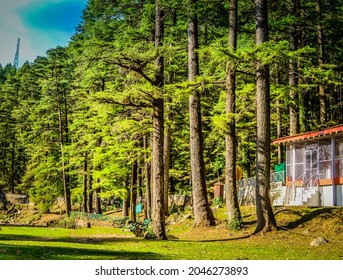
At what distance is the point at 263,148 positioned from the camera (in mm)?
12727

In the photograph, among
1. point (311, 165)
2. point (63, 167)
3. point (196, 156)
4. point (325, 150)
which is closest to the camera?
point (196, 156)

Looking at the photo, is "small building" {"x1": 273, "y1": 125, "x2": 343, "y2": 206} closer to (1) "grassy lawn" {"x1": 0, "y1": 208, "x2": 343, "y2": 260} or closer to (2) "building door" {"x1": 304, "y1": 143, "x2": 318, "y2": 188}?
(2) "building door" {"x1": 304, "y1": 143, "x2": 318, "y2": 188}

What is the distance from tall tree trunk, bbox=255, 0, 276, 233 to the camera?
12641 mm

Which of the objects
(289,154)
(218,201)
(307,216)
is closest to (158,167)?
(307,216)

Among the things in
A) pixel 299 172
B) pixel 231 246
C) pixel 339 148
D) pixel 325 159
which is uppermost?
pixel 339 148

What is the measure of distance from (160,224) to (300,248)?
14.0ft

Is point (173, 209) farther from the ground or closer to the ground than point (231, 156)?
closer to the ground

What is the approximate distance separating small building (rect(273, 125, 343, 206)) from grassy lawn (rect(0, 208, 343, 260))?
2.52 m

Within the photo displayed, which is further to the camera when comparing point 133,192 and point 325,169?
point 133,192

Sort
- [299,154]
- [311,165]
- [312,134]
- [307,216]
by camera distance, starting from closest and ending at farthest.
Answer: [307,216]
[312,134]
[311,165]
[299,154]

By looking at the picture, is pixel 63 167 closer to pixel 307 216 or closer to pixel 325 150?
pixel 325 150

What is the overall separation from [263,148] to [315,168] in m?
6.63

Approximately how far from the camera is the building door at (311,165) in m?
18.3

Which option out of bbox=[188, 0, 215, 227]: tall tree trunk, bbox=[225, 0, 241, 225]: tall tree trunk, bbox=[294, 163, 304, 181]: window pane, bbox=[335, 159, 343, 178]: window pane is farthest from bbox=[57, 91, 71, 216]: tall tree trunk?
bbox=[335, 159, 343, 178]: window pane
